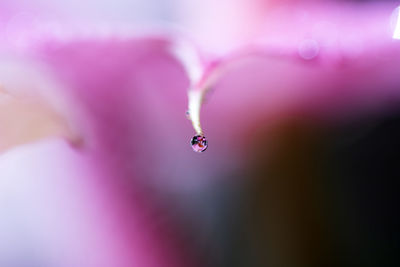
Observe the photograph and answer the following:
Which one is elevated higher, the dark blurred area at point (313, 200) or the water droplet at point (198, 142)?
the dark blurred area at point (313, 200)

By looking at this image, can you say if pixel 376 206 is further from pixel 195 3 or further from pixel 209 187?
pixel 195 3

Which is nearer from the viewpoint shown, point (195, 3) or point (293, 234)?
point (293, 234)

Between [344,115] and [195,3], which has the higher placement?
[195,3]

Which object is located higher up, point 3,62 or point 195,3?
point 195,3

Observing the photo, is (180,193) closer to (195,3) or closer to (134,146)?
(134,146)

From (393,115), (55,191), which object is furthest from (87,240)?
(393,115)

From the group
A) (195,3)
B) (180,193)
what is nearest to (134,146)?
(180,193)

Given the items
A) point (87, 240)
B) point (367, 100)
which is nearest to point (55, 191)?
point (87, 240)

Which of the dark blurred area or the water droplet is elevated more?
the dark blurred area

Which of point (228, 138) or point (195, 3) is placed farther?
point (195, 3)
